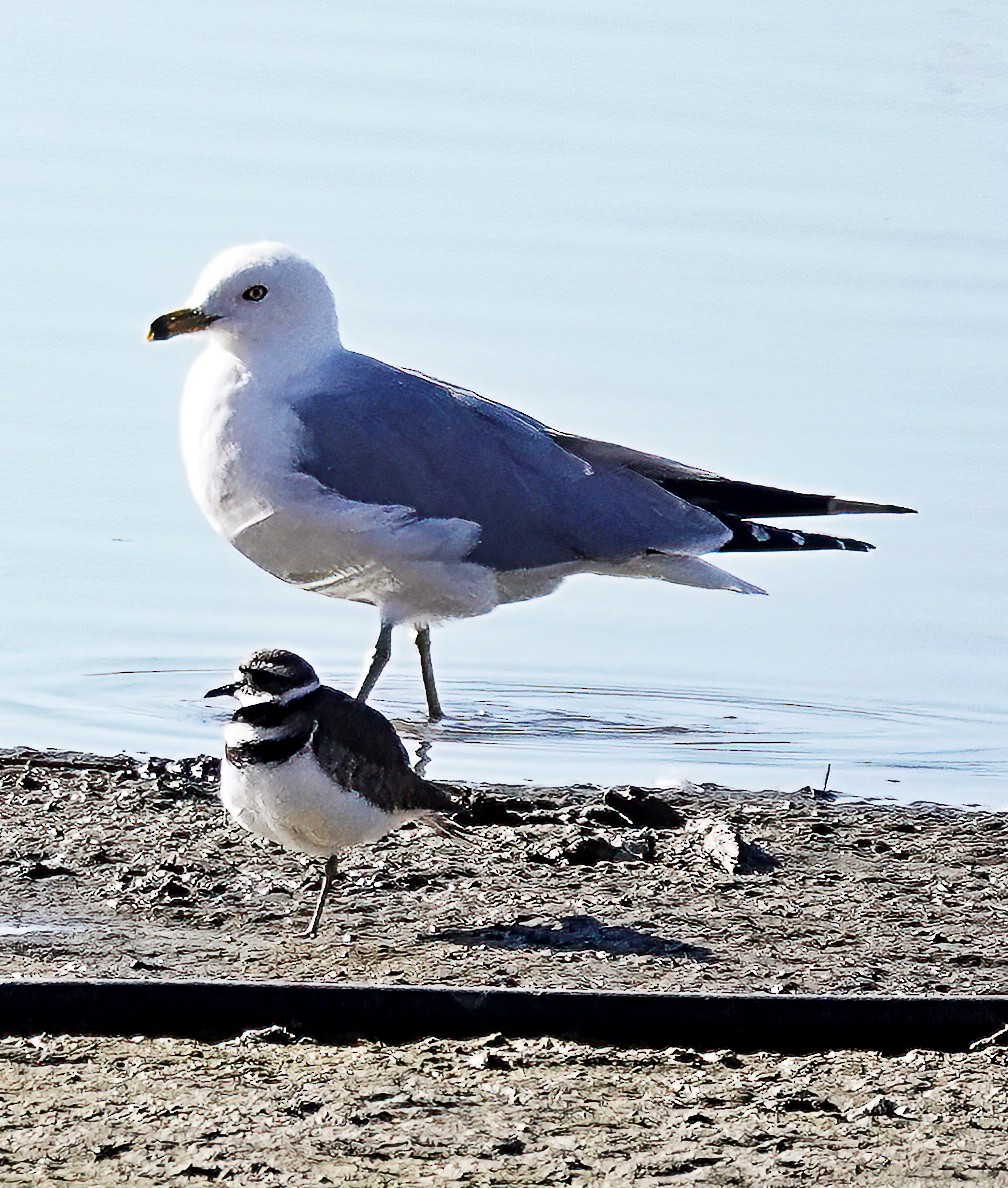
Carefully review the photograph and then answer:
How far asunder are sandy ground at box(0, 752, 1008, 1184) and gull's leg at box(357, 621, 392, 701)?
0.86 metres

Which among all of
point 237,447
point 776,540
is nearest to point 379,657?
point 237,447

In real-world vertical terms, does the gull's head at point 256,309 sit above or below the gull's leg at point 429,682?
above

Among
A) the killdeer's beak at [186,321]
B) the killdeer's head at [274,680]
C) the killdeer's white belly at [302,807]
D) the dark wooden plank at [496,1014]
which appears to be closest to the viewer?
the dark wooden plank at [496,1014]

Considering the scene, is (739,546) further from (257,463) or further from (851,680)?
(257,463)

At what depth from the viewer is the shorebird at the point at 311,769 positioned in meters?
5.42

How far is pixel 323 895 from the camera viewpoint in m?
5.43

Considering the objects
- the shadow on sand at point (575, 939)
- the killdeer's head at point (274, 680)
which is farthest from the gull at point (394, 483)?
the shadow on sand at point (575, 939)

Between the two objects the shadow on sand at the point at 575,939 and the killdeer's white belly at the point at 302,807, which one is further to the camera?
the killdeer's white belly at the point at 302,807

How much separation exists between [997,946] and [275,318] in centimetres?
346

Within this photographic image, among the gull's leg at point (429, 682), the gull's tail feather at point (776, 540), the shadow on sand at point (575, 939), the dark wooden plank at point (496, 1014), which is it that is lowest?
the dark wooden plank at point (496, 1014)

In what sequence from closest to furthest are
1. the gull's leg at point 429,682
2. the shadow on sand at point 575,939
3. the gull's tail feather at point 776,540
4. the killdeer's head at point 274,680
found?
the shadow on sand at point 575,939
the killdeer's head at point 274,680
the gull's leg at point 429,682
the gull's tail feather at point 776,540

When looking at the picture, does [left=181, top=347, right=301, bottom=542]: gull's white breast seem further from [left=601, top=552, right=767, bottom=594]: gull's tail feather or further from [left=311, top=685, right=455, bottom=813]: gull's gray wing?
[left=311, top=685, right=455, bottom=813]: gull's gray wing

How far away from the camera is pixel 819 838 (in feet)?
21.3

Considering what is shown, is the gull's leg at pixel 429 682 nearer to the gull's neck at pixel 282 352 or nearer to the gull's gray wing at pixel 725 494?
the gull's gray wing at pixel 725 494
